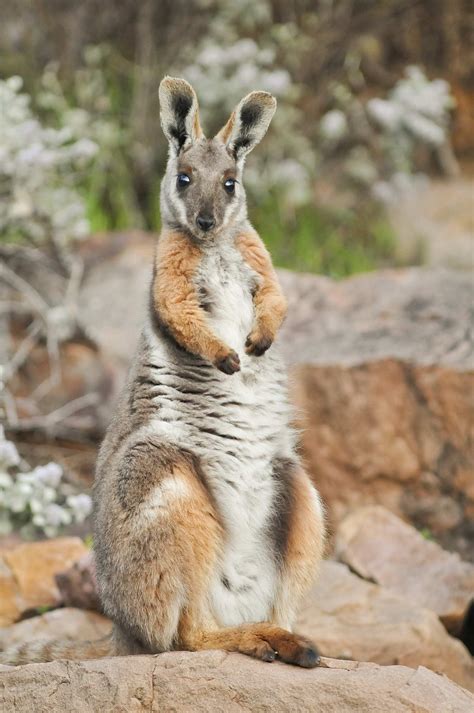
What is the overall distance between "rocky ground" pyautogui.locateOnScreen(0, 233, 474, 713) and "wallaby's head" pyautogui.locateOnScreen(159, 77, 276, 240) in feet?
4.02

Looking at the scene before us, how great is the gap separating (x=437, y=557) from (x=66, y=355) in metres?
4.55

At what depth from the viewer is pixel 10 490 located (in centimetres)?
778

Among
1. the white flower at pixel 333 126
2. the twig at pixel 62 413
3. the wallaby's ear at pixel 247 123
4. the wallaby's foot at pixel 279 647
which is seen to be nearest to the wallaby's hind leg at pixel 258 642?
the wallaby's foot at pixel 279 647

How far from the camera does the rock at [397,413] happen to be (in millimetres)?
8438

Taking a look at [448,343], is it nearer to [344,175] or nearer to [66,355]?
[66,355]

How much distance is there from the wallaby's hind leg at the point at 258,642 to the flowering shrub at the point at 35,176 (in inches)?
237

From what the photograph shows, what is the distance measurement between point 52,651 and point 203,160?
2.61m

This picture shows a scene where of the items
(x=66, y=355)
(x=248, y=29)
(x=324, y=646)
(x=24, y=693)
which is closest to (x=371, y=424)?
(x=324, y=646)

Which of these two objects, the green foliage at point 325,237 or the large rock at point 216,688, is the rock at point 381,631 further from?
the green foliage at point 325,237

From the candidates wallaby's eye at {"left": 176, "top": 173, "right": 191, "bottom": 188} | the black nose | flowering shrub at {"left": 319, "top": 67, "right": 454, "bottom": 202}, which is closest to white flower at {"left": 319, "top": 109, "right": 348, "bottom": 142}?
flowering shrub at {"left": 319, "top": 67, "right": 454, "bottom": 202}

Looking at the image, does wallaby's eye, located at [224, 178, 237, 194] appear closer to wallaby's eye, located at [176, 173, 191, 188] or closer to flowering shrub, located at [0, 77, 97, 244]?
wallaby's eye, located at [176, 173, 191, 188]

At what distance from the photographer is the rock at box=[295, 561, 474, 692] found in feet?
20.6

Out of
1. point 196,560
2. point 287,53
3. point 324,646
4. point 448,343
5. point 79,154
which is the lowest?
point 324,646

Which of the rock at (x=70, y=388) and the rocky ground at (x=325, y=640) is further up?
the rock at (x=70, y=388)
